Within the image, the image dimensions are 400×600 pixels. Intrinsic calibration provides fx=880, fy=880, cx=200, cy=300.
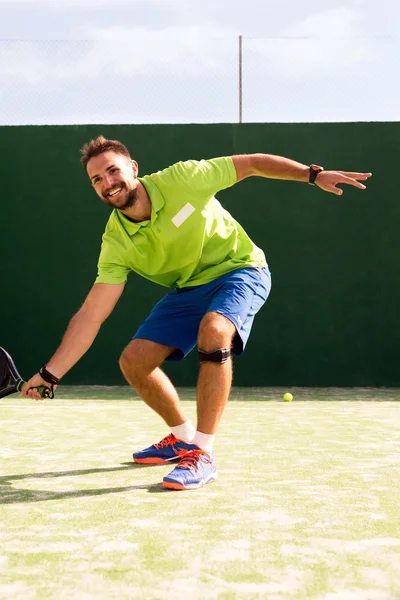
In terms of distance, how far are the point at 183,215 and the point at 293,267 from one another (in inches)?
183

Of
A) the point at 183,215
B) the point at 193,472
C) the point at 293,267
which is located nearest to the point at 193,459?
the point at 193,472

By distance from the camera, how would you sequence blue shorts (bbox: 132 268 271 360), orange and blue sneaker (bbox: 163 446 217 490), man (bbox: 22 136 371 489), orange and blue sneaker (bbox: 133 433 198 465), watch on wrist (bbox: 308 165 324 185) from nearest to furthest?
orange and blue sneaker (bbox: 163 446 217 490), man (bbox: 22 136 371 489), watch on wrist (bbox: 308 165 324 185), blue shorts (bbox: 132 268 271 360), orange and blue sneaker (bbox: 133 433 198 465)

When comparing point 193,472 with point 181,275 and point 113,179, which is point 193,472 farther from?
point 113,179

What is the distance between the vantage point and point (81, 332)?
3.29m

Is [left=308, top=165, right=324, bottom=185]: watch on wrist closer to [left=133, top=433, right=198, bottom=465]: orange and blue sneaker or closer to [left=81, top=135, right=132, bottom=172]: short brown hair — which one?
[left=81, top=135, right=132, bottom=172]: short brown hair

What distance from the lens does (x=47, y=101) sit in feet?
26.8

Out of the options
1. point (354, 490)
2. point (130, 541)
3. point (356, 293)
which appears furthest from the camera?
point (356, 293)

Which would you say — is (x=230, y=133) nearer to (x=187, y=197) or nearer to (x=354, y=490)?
(x=187, y=197)

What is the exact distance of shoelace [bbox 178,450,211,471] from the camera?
3.07 meters

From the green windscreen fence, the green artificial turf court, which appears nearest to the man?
the green artificial turf court

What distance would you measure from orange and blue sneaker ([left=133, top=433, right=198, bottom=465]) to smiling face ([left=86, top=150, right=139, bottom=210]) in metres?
1.00

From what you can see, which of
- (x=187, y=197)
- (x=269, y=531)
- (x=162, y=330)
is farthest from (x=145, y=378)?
(x=269, y=531)

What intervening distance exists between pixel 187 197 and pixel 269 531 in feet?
4.77

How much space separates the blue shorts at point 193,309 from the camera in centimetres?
343
